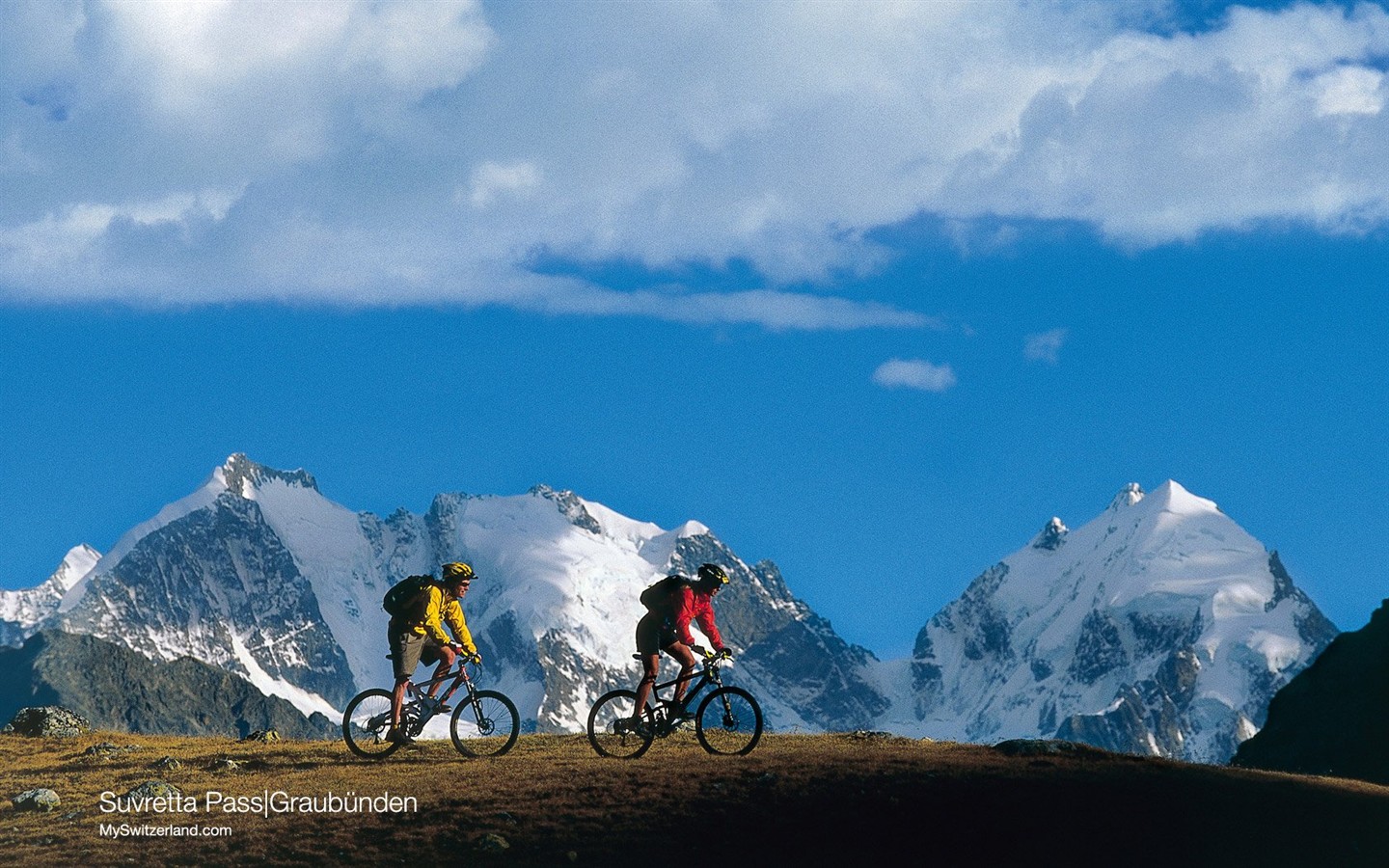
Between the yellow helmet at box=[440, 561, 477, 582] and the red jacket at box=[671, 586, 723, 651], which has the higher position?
the yellow helmet at box=[440, 561, 477, 582]

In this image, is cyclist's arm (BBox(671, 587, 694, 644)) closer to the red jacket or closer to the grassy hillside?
the red jacket

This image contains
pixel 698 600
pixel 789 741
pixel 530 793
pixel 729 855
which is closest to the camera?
pixel 729 855

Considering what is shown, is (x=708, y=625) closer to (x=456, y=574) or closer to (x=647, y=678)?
(x=647, y=678)

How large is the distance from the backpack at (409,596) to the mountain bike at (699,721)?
14.8ft

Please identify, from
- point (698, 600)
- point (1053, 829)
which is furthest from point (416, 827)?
point (1053, 829)

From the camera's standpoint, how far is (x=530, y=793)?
3931 centimetres

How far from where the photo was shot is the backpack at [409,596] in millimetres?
42250

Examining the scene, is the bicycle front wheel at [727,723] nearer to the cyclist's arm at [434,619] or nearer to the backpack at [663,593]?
the backpack at [663,593]

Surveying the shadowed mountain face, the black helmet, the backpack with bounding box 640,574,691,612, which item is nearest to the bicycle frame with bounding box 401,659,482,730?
the backpack with bounding box 640,574,691,612

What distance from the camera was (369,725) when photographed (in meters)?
44.5

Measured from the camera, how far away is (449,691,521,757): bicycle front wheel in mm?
42938

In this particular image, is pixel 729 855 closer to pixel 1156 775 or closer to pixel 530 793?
pixel 530 793

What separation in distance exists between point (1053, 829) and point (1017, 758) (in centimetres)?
562

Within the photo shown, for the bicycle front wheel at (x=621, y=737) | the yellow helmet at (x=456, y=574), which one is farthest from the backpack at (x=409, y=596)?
the bicycle front wheel at (x=621, y=737)
